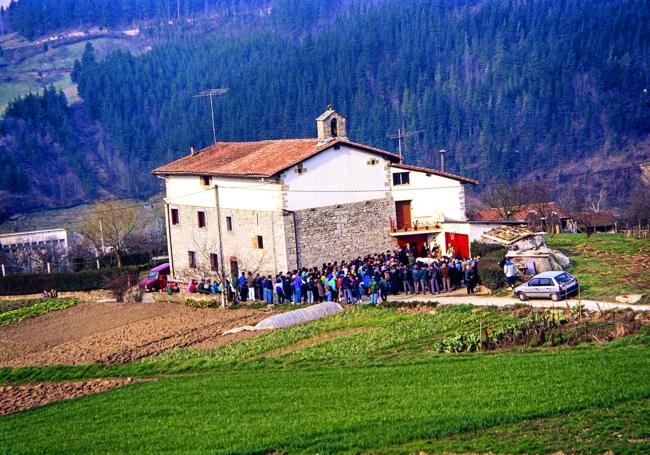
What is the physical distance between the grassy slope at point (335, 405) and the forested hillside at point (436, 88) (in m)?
81.6

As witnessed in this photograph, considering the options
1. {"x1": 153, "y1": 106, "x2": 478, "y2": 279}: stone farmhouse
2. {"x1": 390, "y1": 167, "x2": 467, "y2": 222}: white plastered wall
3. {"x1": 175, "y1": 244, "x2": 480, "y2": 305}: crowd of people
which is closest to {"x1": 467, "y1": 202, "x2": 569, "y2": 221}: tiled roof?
{"x1": 390, "y1": 167, "x2": 467, "y2": 222}: white plastered wall

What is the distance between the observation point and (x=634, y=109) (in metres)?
121

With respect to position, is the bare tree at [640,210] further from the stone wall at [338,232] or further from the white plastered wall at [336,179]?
the white plastered wall at [336,179]

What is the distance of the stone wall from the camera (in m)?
45.1

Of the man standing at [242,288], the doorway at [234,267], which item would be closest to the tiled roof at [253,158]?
the doorway at [234,267]

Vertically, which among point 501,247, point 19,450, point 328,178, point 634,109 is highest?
point 634,109

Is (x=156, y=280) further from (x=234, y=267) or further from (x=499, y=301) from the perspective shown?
(x=499, y=301)

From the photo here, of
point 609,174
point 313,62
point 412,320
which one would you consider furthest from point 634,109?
point 412,320

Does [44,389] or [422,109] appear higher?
[422,109]

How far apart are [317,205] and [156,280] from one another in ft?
40.2

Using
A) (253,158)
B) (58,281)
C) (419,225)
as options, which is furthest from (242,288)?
(58,281)

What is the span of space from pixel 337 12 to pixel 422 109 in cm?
5754

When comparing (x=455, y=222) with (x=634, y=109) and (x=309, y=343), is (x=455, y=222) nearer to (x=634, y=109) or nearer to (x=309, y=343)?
(x=309, y=343)

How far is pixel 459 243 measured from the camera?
46375 mm
